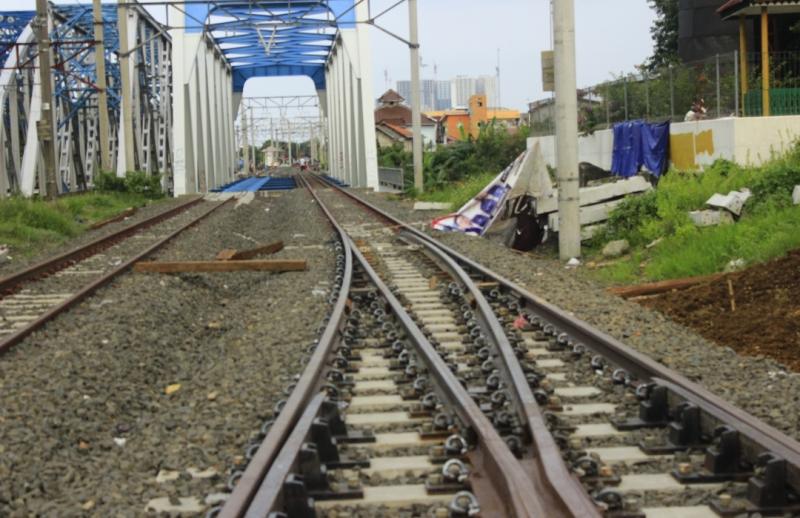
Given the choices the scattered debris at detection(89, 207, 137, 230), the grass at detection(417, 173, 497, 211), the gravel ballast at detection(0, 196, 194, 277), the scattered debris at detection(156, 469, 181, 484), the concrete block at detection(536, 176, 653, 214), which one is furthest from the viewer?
the grass at detection(417, 173, 497, 211)

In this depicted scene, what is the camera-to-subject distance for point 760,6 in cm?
1917

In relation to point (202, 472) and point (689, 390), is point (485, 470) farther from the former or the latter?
point (689, 390)

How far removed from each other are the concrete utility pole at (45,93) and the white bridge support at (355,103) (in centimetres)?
1543

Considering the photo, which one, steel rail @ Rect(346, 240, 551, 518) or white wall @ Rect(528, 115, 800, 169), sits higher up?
white wall @ Rect(528, 115, 800, 169)

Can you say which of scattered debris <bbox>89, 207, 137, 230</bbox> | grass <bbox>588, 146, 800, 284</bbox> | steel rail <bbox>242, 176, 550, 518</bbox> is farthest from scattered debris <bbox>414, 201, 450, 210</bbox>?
steel rail <bbox>242, 176, 550, 518</bbox>

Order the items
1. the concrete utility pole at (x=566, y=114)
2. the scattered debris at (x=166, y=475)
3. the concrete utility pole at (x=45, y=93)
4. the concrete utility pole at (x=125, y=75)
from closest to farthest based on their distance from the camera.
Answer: the scattered debris at (x=166, y=475), the concrete utility pole at (x=566, y=114), the concrete utility pole at (x=45, y=93), the concrete utility pole at (x=125, y=75)

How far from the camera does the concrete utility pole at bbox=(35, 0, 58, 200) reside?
23953 mm

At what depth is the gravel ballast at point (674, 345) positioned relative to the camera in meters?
5.69

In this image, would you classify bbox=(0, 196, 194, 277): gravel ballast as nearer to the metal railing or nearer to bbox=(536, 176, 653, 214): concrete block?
bbox=(536, 176, 653, 214): concrete block

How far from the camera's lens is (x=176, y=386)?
711 centimetres

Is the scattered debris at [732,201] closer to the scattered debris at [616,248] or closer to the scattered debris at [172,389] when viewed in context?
the scattered debris at [616,248]

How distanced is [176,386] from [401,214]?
60.0 feet

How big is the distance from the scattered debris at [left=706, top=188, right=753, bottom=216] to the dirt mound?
3193 millimetres

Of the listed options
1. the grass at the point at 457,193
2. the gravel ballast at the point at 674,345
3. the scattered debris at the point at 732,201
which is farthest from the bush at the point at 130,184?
the scattered debris at the point at 732,201
